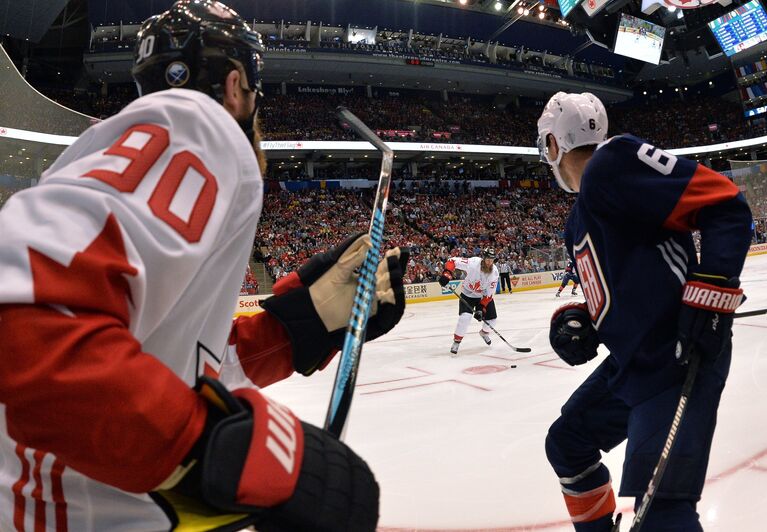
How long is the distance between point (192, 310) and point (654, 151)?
48.3 inches

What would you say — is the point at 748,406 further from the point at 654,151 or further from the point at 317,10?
the point at 317,10

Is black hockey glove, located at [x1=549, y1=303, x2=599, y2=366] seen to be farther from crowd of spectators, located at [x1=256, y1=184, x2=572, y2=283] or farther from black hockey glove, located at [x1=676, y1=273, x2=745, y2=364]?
crowd of spectators, located at [x1=256, y1=184, x2=572, y2=283]

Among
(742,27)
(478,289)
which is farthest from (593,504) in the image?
(742,27)

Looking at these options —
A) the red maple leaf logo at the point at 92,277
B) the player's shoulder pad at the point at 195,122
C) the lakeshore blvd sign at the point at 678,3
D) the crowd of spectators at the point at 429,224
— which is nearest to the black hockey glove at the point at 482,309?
the player's shoulder pad at the point at 195,122

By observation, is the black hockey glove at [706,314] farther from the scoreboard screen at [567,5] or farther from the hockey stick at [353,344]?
the scoreboard screen at [567,5]

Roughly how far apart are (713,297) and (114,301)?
4.20ft

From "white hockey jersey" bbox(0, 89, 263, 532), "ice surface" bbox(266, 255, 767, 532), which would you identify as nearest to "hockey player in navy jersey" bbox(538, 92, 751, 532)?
"ice surface" bbox(266, 255, 767, 532)

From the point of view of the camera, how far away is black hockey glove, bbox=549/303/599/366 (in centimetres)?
173

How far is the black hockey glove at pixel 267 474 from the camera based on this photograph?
0.47 metres

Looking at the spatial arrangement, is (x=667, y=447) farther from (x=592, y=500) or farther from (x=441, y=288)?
(x=441, y=288)

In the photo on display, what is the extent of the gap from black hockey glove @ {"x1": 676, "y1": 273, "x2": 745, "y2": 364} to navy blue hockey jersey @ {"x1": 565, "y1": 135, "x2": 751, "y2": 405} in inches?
1.6

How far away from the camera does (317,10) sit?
21953 mm

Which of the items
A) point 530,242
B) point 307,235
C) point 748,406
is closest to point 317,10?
point 307,235

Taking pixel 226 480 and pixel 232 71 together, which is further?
pixel 232 71
